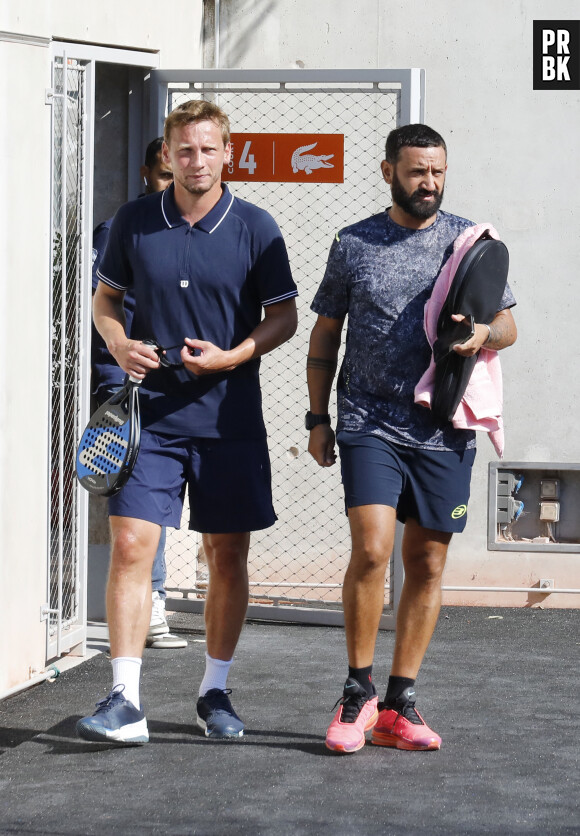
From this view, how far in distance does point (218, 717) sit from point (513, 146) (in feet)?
12.2

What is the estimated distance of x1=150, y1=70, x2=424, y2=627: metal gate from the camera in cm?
659

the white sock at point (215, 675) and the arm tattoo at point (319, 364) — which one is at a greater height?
the arm tattoo at point (319, 364)

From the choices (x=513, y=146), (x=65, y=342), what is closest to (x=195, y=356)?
(x=65, y=342)

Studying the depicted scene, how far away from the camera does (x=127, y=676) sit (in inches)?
151

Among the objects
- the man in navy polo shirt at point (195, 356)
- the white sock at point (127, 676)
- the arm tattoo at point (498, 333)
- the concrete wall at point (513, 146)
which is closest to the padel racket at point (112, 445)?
the man in navy polo shirt at point (195, 356)

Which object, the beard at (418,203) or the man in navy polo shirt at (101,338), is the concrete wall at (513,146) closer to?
the man in navy polo shirt at (101,338)

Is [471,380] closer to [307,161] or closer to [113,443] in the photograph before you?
[113,443]

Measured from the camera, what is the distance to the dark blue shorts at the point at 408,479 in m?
3.90

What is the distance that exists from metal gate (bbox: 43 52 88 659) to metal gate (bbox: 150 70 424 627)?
1.16 meters

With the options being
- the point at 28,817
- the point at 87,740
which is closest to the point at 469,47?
the point at 87,740

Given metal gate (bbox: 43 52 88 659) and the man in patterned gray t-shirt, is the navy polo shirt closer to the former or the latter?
the man in patterned gray t-shirt

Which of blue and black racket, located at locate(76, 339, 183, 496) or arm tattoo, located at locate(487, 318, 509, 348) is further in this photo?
arm tattoo, located at locate(487, 318, 509, 348)

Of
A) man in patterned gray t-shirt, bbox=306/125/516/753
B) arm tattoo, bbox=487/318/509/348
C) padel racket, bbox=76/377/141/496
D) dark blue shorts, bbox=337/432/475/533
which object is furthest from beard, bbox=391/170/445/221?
padel racket, bbox=76/377/141/496

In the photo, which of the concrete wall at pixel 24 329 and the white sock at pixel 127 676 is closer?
the white sock at pixel 127 676
